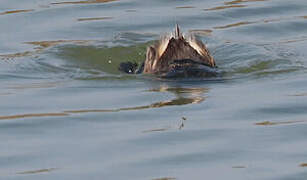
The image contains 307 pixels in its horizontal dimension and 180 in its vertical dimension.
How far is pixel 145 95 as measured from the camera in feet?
33.4

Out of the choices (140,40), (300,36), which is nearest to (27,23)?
(140,40)

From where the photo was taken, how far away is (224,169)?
752 cm

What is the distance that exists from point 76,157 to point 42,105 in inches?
79.4

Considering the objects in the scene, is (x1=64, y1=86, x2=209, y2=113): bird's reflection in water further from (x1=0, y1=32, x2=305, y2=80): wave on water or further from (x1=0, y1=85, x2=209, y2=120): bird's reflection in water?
(x1=0, y1=32, x2=305, y2=80): wave on water

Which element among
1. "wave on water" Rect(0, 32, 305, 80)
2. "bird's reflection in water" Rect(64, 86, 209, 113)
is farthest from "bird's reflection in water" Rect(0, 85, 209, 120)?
"wave on water" Rect(0, 32, 305, 80)

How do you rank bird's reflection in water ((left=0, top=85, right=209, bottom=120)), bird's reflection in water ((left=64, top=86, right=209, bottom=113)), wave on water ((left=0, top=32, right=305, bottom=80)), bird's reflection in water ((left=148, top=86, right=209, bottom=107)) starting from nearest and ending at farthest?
bird's reflection in water ((left=0, top=85, right=209, bottom=120)) < bird's reflection in water ((left=64, top=86, right=209, bottom=113)) < bird's reflection in water ((left=148, top=86, right=209, bottom=107)) < wave on water ((left=0, top=32, right=305, bottom=80))

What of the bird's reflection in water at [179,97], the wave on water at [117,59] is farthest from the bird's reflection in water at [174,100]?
the wave on water at [117,59]

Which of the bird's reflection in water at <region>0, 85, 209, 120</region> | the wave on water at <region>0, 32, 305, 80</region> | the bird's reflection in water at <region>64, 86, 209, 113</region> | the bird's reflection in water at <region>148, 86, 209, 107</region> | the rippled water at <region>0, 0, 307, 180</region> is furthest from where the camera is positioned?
the wave on water at <region>0, 32, 305, 80</region>

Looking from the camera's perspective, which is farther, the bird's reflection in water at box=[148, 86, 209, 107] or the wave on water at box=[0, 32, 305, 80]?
the wave on water at box=[0, 32, 305, 80]

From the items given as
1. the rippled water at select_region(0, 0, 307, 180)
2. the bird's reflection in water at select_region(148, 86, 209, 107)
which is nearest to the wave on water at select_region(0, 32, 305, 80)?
the rippled water at select_region(0, 0, 307, 180)

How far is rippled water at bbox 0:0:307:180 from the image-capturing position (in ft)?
25.5

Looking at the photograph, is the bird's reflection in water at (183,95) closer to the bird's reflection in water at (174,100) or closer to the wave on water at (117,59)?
the bird's reflection in water at (174,100)

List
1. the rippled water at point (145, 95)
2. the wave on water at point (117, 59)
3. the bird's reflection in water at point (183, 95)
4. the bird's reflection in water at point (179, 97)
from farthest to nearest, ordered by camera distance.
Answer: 1. the wave on water at point (117, 59)
2. the bird's reflection in water at point (183, 95)
3. the bird's reflection in water at point (179, 97)
4. the rippled water at point (145, 95)

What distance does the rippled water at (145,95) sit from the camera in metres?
7.76
